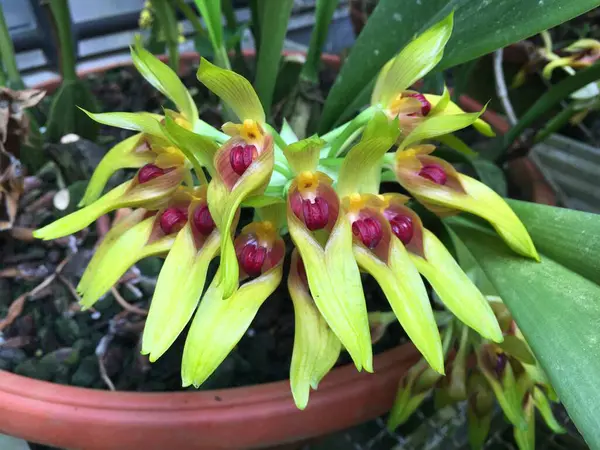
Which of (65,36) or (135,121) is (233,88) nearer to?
(135,121)

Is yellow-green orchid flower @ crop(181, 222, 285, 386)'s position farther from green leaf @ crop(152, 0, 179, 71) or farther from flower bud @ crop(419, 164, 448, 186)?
green leaf @ crop(152, 0, 179, 71)

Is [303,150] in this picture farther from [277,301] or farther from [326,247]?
[277,301]

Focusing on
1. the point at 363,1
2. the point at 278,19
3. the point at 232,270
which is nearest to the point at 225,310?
the point at 232,270

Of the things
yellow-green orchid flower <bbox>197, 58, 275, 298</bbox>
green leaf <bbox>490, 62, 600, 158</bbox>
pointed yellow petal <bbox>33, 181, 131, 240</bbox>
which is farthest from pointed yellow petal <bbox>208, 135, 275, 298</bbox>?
green leaf <bbox>490, 62, 600, 158</bbox>

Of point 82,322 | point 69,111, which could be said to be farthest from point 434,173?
point 69,111

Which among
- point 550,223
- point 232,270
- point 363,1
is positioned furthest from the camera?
point 363,1

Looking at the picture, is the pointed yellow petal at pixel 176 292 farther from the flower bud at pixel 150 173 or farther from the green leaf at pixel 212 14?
the green leaf at pixel 212 14

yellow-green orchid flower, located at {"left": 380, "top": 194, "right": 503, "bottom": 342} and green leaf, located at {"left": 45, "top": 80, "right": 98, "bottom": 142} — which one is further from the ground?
yellow-green orchid flower, located at {"left": 380, "top": 194, "right": 503, "bottom": 342}
